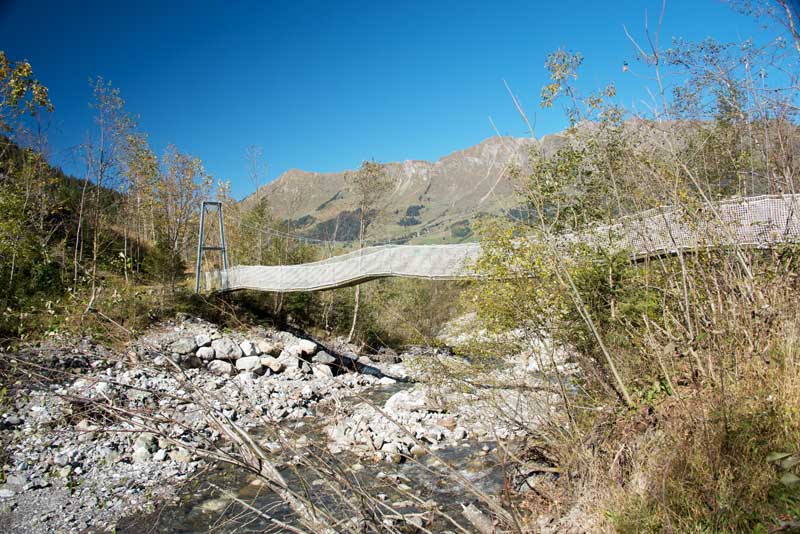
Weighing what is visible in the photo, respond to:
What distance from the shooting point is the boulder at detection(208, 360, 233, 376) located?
7.17 metres

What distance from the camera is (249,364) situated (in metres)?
7.51

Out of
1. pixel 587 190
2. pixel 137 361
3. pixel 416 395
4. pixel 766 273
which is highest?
pixel 587 190

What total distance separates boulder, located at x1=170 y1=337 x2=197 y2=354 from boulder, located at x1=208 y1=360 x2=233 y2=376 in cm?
36

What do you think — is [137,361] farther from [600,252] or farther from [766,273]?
[600,252]

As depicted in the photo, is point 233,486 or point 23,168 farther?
point 23,168

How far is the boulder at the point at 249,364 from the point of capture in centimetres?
747


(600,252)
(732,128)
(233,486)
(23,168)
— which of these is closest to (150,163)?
(23,168)

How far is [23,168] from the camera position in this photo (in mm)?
6133

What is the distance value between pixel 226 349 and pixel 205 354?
333mm

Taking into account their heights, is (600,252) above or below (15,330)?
above

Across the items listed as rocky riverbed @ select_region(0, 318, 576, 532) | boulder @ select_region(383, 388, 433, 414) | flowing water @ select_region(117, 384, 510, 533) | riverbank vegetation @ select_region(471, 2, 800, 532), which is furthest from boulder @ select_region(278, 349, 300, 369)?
riverbank vegetation @ select_region(471, 2, 800, 532)

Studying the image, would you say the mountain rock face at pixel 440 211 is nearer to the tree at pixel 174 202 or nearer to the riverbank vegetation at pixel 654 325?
A: the riverbank vegetation at pixel 654 325

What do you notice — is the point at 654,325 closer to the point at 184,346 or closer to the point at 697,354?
the point at 697,354

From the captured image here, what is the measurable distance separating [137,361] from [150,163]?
8989 millimetres
